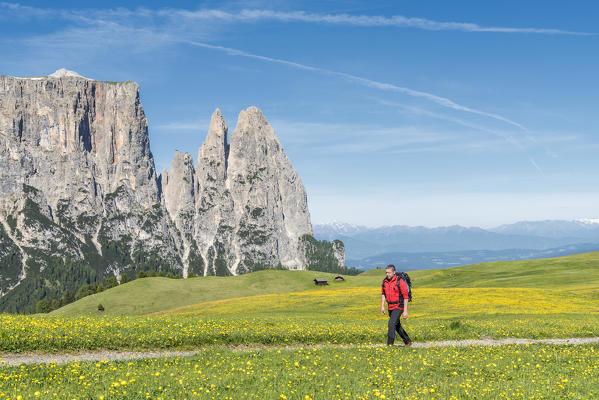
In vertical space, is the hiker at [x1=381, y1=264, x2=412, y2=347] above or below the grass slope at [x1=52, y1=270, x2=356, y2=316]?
above

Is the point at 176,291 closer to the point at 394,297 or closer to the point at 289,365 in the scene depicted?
the point at 394,297

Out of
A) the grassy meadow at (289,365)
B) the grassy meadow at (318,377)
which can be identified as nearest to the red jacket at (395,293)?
the grassy meadow at (289,365)

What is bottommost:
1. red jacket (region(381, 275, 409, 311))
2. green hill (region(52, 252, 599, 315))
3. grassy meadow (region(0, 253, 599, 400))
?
green hill (region(52, 252, 599, 315))

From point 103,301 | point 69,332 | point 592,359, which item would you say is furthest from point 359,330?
point 103,301

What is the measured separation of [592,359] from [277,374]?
1384cm

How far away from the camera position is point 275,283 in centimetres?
12325

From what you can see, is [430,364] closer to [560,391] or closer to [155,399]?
[560,391]

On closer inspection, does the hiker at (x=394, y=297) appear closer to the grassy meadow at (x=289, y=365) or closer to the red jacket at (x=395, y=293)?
the red jacket at (x=395, y=293)

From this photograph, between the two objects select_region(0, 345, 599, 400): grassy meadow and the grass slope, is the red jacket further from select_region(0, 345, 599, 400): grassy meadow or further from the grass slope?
the grass slope

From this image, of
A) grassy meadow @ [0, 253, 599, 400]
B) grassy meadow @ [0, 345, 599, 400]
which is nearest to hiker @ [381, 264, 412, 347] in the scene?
grassy meadow @ [0, 253, 599, 400]

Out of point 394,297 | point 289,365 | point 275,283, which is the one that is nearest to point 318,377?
point 289,365

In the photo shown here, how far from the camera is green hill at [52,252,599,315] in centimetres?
8831

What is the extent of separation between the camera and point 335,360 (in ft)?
56.5

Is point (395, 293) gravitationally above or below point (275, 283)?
above
